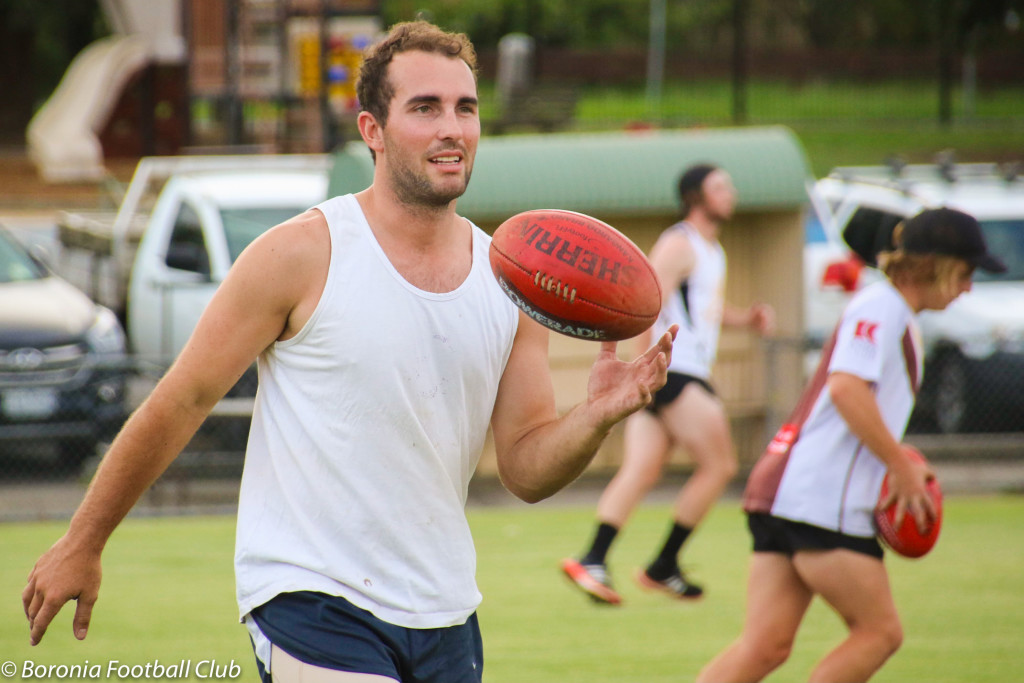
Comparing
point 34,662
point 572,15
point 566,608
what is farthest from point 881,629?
point 572,15

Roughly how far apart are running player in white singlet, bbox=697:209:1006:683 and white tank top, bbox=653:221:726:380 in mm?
2798

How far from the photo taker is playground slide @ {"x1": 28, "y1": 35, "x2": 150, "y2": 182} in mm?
23875

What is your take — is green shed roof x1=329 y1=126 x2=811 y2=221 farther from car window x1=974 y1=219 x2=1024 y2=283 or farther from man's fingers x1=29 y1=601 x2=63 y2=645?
man's fingers x1=29 y1=601 x2=63 y2=645

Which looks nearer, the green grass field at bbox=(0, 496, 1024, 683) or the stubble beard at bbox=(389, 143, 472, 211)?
the stubble beard at bbox=(389, 143, 472, 211)

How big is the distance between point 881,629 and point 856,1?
42.3 meters

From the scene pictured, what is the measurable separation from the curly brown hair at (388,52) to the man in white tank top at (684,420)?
3.70 metres

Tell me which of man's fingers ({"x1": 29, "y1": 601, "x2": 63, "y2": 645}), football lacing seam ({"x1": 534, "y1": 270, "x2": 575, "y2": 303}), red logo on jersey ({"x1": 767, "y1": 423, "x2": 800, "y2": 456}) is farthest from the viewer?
red logo on jersey ({"x1": 767, "y1": 423, "x2": 800, "y2": 456})

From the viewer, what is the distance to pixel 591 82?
33094 millimetres

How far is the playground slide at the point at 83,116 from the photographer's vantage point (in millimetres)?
23875

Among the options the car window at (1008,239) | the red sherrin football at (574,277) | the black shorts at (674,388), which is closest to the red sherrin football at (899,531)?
the red sherrin football at (574,277)

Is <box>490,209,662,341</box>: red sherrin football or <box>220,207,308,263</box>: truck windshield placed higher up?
<box>490,209,662,341</box>: red sherrin football

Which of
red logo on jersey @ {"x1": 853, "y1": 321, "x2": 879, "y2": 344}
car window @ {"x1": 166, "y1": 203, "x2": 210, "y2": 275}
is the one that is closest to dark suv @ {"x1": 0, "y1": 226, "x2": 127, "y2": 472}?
car window @ {"x1": 166, "y1": 203, "x2": 210, "y2": 275}

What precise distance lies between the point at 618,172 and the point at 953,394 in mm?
3425

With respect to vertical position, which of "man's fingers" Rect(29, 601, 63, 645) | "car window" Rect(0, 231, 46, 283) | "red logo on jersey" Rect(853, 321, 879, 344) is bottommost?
"car window" Rect(0, 231, 46, 283)
